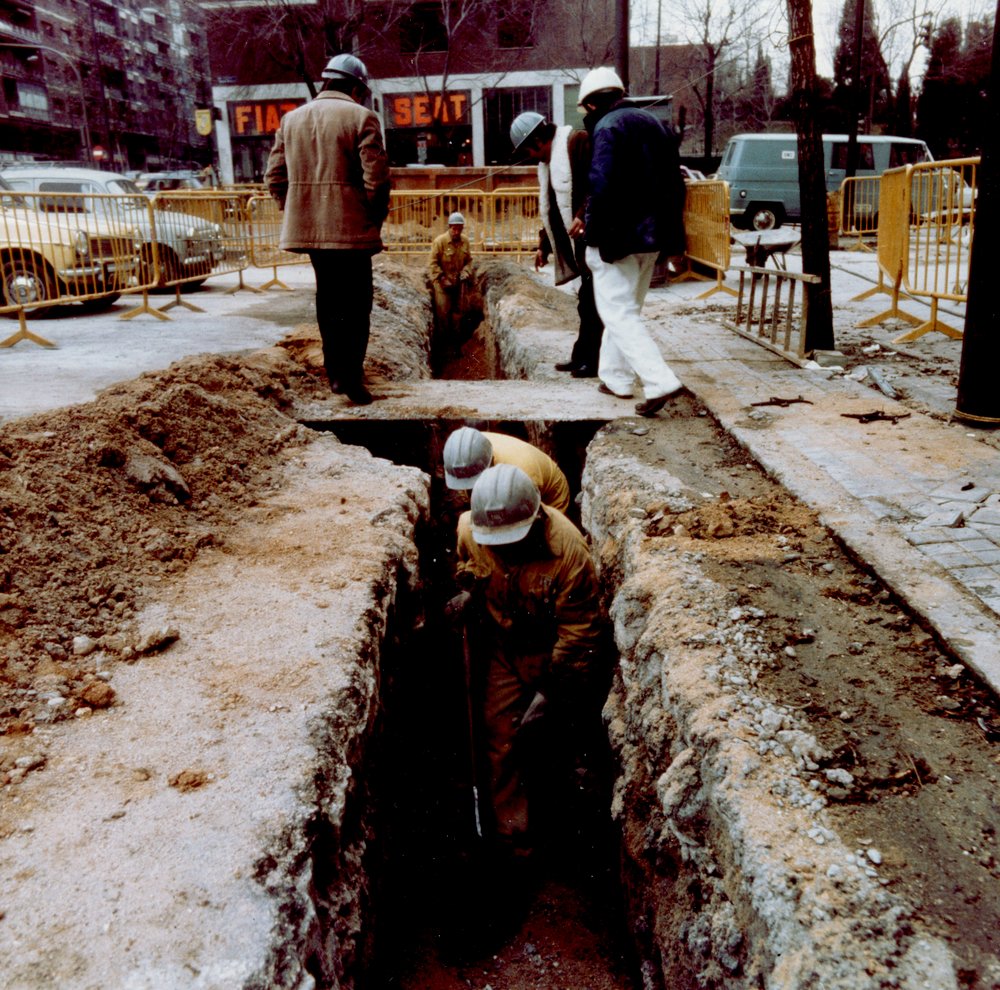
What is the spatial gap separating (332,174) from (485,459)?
216 cm

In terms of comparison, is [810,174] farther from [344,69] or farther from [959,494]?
[959,494]

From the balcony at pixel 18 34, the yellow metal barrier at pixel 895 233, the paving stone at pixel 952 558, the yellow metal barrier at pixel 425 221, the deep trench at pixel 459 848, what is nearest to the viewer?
the paving stone at pixel 952 558

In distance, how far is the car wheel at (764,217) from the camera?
803 inches

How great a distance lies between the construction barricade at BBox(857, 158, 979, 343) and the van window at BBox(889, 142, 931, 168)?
15.7m

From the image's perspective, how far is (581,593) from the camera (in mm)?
4062

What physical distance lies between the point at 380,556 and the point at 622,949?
73.4 inches

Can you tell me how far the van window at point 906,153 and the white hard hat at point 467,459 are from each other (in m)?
21.9

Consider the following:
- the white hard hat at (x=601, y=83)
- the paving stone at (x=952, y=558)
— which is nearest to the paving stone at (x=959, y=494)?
the paving stone at (x=952, y=558)

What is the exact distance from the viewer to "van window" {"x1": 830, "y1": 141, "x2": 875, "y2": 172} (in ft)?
72.9

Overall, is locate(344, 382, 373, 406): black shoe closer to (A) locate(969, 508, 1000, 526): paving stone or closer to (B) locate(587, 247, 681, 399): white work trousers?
(B) locate(587, 247, 681, 399): white work trousers

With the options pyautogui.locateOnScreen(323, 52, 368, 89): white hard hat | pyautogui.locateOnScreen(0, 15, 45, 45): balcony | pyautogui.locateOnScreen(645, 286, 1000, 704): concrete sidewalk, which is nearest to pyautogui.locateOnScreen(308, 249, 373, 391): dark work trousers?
pyautogui.locateOnScreen(323, 52, 368, 89): white hard hat

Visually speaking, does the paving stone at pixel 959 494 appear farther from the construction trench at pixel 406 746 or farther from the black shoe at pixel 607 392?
the black shoe at pixel 607 392

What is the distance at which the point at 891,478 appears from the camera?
432cm

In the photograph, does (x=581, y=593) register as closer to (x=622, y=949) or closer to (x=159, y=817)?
(x=622, y=949)
